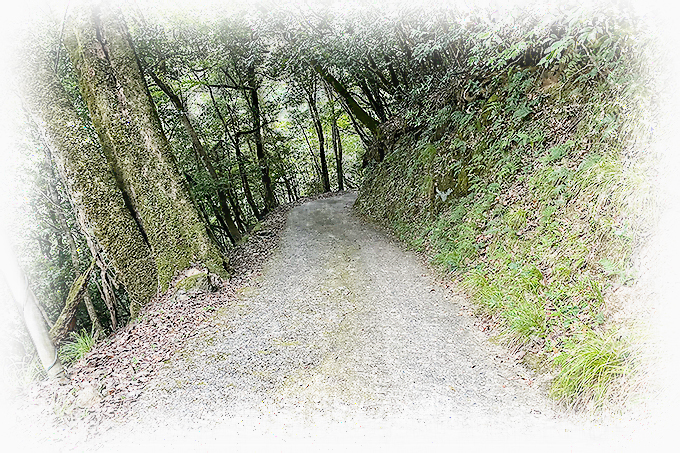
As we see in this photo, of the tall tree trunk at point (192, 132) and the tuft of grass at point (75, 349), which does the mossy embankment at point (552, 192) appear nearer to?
the tuft of grass at point (75, 349)

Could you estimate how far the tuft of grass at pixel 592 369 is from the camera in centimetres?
311

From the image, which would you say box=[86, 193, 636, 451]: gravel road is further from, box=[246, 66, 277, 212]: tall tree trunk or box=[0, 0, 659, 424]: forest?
box=[246, 66, 277, 212]: tall tree trunk

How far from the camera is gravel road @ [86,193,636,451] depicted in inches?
135

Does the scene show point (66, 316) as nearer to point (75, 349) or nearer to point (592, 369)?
point (75, 349)

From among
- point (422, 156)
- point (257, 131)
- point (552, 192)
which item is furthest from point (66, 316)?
point (257, 131)

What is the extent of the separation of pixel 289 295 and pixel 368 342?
226 cm

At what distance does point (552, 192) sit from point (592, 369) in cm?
277

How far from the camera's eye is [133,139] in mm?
7117

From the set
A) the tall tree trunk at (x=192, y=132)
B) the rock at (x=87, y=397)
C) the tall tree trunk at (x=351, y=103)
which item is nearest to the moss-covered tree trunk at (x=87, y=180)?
the rock at (x=87, y=397)

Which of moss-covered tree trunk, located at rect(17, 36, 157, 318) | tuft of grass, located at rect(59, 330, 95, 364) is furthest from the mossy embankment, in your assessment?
tuft of grass, located at rect(59, 330, 95, 364)

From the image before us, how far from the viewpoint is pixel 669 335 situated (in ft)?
9.85

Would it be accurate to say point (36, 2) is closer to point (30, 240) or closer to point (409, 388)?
point (30, 240)

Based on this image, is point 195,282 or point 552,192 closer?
point 552,192

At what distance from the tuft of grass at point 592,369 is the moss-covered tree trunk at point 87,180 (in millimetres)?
6649
